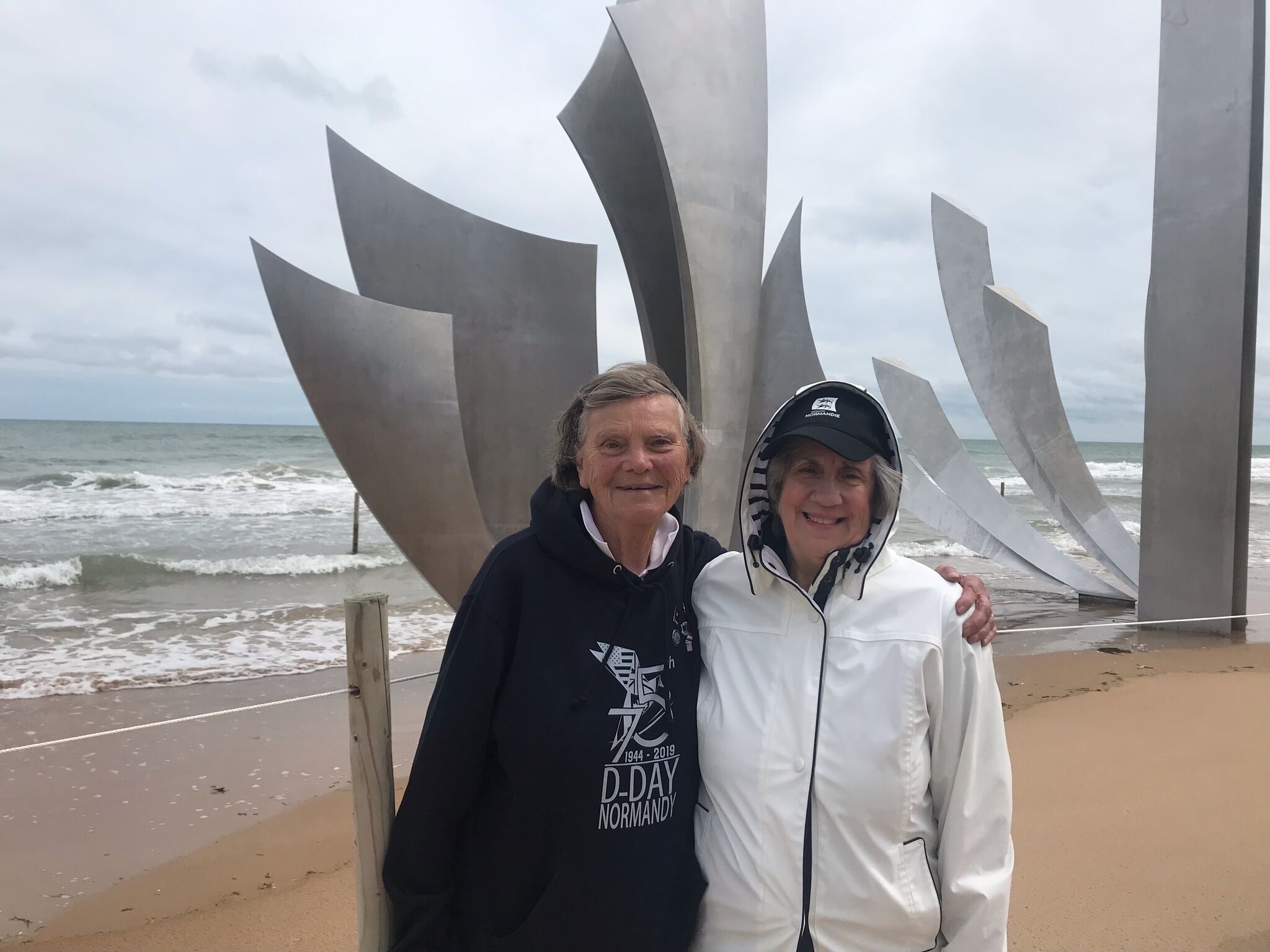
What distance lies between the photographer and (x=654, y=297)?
5586 millimetres

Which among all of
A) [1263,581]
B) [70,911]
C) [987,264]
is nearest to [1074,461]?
[987,264]

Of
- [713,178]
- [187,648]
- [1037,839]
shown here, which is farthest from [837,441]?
[187,648]

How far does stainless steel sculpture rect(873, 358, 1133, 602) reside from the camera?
7.38 meters

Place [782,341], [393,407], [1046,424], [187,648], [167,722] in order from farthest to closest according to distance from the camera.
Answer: [1046,424]
[187,648]
[782,341]
[393,407]
[167,722]

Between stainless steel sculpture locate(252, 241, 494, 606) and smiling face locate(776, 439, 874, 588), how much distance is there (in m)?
2.92

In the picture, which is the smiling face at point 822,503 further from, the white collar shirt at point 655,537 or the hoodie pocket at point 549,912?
the hoodie pocket at point 549,912

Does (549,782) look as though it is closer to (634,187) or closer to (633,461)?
(633,461)

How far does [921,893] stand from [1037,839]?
2.11 m

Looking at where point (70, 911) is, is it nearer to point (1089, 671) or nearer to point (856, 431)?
point (856, 431)

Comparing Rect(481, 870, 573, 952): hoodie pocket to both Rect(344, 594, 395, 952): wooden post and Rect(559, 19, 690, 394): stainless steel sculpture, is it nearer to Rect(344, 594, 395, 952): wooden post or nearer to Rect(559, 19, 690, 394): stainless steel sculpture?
Rect(344, 594, 395, 952): wooden post

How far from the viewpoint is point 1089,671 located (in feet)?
16.9

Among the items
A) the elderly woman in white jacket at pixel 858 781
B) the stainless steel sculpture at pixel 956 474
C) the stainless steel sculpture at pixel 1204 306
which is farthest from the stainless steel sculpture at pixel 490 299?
Result: the stainless steel sculpture at pixel 1204 306

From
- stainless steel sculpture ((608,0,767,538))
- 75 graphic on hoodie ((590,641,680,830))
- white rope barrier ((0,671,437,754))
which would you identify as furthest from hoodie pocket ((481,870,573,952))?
stainless steel sculpture ((608,0,767,538))

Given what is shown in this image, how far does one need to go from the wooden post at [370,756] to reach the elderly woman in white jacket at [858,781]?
1.74 feet
